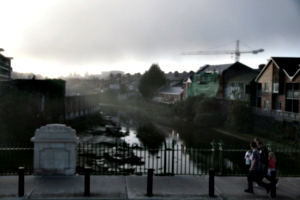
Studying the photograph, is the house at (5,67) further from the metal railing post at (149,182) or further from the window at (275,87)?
the metal railing post at (149,182)

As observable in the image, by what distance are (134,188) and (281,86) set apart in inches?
1777

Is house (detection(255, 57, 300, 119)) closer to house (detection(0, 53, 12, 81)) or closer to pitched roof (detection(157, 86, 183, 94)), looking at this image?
house (detection(0, 53, 12, 81))

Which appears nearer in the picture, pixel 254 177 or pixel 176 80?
pixel 254 177

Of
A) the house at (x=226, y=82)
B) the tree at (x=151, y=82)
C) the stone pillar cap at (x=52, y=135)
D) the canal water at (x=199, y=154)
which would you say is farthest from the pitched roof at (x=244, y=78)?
the stone pillar cap at (x=52, y=135)

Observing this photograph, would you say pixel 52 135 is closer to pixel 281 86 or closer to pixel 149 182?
pixel 149 182

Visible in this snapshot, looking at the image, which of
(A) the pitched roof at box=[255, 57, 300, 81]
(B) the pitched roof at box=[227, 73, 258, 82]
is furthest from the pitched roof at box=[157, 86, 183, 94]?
(A) the pitched roof at box=[255, 57, 300, 81]

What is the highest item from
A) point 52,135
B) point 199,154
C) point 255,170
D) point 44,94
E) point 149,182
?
point 44,94

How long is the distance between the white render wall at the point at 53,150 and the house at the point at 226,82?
51866mm

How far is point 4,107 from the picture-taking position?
3731 centimetres

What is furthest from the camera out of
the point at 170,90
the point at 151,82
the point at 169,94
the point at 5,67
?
the point at 151,82

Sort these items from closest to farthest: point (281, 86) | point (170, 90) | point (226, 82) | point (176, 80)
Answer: point (281, 86)
point (226, 82)
point (170, 90)
point (176, 80)

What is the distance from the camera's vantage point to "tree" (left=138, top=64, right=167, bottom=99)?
372 ft

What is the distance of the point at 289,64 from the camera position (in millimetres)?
52406

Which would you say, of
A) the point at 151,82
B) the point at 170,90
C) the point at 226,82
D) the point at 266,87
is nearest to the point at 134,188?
the point at 266,87
